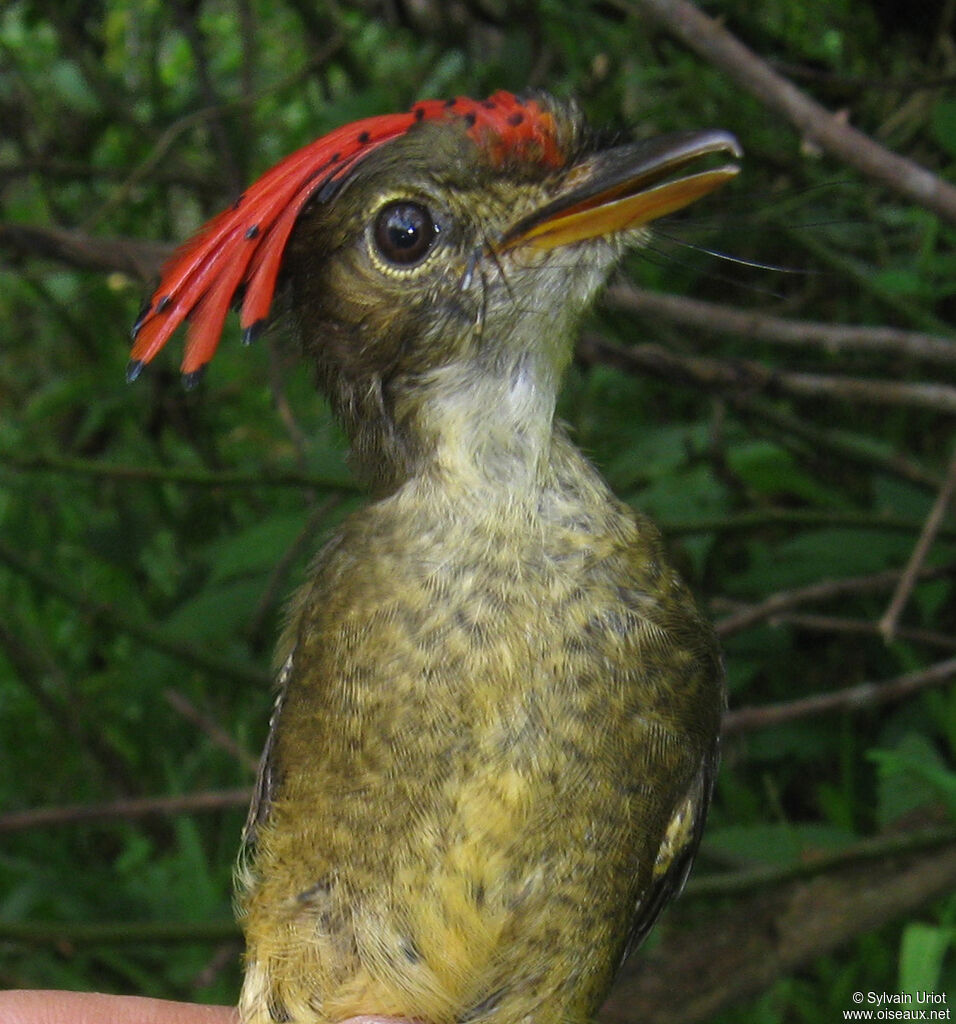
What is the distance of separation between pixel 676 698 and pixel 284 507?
2665mm

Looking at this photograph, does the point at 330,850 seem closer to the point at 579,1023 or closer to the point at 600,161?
the point at 579,1023

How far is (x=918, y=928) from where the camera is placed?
3.13 meters

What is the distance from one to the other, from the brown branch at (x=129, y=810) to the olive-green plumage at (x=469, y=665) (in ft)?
4.13

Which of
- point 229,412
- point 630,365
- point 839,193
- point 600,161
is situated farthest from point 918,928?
point 229,412

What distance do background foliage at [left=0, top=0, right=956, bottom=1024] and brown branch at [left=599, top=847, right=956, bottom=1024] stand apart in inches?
Result: 4.2

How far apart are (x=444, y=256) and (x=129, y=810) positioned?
6.96 feet

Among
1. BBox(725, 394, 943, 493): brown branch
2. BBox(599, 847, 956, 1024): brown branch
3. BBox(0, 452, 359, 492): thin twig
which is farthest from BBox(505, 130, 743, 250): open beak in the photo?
BBox(599, 847, 956, 1024): brown branch

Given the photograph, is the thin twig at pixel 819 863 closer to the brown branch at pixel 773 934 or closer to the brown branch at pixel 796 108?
→ the brown branch at pixel 773 934

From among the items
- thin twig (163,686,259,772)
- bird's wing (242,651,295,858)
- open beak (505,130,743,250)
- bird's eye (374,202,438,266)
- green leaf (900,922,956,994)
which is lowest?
green leaf (900,922,956,994)

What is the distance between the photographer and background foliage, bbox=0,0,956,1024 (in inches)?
148

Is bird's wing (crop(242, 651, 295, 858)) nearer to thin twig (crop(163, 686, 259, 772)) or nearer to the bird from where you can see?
the bird

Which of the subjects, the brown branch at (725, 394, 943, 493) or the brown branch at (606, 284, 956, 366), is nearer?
the brown branch at (606, 284, 956, 366)

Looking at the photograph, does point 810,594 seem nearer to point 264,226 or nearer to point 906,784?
point 906,784

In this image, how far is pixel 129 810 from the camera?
359cm
